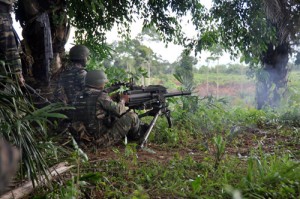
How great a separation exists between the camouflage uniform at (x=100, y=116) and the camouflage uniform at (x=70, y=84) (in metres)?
0.47

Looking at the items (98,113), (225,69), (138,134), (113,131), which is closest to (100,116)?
(98,113)

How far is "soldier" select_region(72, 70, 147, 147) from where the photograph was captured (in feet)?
14.7

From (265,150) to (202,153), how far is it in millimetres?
886

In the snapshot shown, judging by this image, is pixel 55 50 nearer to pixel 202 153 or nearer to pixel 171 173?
pixel 202 153

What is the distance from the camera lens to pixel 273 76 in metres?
10.8

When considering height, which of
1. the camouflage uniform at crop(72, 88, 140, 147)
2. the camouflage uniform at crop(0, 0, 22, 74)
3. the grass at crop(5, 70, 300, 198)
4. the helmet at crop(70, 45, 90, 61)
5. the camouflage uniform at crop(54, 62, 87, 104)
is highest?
the camouflage uniform at crop(0, 0, 22, 74)

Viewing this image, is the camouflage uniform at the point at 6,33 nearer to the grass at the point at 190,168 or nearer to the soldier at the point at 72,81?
the soldier at the point at 72,81

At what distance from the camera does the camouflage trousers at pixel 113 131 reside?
451 centimetres

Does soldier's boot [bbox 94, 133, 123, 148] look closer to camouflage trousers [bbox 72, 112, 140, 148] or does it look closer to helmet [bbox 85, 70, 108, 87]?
camouflage trousers [bbox 72, 112, 140, 148]

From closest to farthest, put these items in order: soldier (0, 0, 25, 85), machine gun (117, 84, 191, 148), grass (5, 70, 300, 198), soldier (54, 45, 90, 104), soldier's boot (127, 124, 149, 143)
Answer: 1. grass (5, 70, 300, 198)
2. soldier (0, 0, 25, 85)
3. machine gun (117, 84, 191, 148)
4. soldier (54, 45, 90, 104)
5. soldier's boot (127, 124, 149, 143)

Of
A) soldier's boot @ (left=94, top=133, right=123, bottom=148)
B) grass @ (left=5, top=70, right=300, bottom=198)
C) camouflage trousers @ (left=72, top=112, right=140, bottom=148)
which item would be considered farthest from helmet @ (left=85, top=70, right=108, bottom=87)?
grass @ (left=5, top=70, right=300, bottom=198)

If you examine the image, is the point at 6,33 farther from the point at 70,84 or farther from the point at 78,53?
the point at 78,53

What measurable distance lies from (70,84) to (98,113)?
Answer: 0.89m

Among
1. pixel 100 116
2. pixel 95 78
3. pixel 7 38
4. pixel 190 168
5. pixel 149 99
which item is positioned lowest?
pixel 190 168
